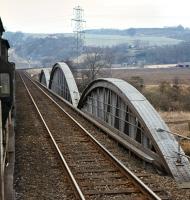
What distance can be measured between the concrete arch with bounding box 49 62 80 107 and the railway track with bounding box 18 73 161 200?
1060 cm

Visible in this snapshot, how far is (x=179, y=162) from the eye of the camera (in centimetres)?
1227

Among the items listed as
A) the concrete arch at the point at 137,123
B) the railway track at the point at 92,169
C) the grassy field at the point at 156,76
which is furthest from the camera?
the grassy field at the point at 156,76

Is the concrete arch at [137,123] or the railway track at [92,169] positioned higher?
the concrete arch at [137,123]

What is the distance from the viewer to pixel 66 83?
35094mm

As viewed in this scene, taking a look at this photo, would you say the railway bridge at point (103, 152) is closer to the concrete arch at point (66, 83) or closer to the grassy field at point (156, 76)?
the concrete arch at point (66, 83)

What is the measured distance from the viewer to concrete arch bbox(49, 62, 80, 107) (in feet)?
103

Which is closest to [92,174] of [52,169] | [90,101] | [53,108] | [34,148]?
[52,169]

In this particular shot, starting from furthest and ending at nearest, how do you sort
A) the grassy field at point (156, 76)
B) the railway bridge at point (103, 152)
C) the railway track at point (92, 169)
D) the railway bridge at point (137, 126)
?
the grassy field at point (156, 76), the railway bridge at point (137, 126), the railway bridge at point (103, 152), the railway track at point (92, 169)

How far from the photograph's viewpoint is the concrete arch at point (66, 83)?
31391 mm

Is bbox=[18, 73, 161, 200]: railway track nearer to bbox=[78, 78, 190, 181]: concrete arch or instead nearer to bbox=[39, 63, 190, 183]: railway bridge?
bbox=[39, 63, 190, 183]: railway bridge

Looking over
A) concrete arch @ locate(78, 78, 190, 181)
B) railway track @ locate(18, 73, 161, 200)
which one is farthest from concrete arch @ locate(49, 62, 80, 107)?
railway track @ locate(18, 73, 161, 200)

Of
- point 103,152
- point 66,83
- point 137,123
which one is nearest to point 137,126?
point 137,123

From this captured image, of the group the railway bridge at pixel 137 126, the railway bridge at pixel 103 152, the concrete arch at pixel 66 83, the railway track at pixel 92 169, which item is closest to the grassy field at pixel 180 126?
the railway bridge at pixel 137 126

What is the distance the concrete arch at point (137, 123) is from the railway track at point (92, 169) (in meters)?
1.08
